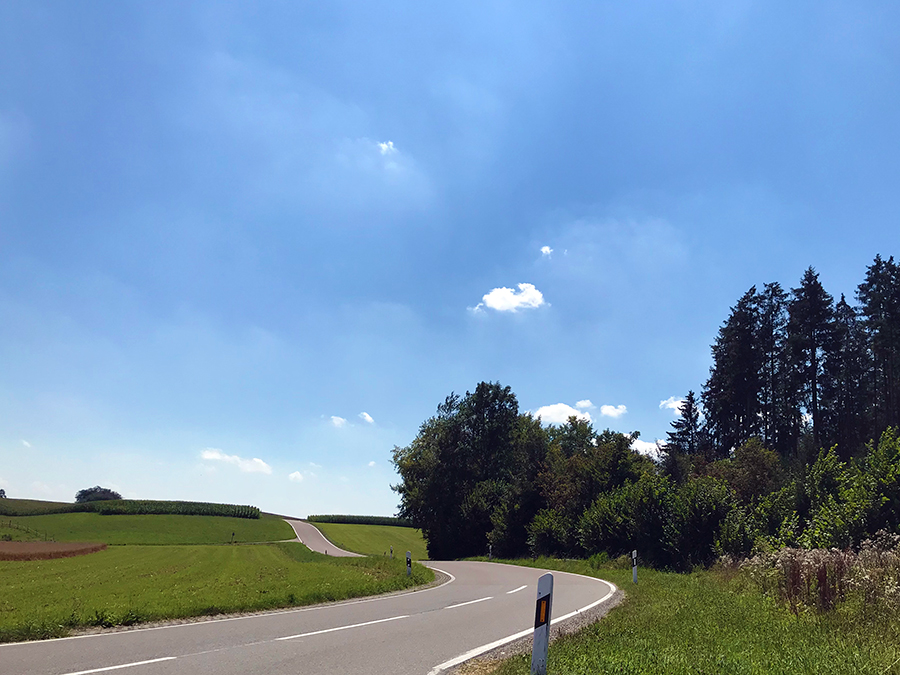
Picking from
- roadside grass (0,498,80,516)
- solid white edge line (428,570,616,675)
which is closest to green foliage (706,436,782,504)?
solid white edge line (428,570,616,675)

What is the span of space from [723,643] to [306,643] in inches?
242

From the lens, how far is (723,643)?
8.37m

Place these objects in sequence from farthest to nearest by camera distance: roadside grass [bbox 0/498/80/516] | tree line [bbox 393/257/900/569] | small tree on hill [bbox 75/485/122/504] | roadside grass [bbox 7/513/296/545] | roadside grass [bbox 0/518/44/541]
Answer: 1. small tree on hill [bbox 75/485/122/504]
2. roadside grass [bbox 0/498/80/516]
3. roadside grass [bbox 7/513/296/545]
4. roadside grass [bbox 0/518/44/541]
5. tree line [bbox 393/257/900/569]

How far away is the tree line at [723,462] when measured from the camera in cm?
2341

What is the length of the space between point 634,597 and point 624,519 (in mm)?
14880

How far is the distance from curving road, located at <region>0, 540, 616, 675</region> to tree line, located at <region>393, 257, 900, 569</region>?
458 inches

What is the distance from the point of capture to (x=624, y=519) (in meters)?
30.0

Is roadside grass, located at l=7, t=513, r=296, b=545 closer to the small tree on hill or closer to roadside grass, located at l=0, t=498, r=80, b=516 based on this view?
roadside grass, located at l=0, t=498, r=80, b=516

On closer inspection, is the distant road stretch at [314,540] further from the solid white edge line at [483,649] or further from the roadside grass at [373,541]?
the solid white edge line at [483,649]

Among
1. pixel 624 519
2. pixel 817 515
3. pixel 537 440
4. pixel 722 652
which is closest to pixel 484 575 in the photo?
pixel 624 519

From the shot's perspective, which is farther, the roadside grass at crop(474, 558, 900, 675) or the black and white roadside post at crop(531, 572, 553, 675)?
the roadside grass at crop(474, 558, 900, 675)

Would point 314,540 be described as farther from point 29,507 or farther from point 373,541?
point 29,507

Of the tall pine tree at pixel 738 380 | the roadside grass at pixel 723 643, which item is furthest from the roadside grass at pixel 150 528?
the roadside grass at pixel 723 643

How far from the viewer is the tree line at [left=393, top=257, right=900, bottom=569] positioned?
2341cm
